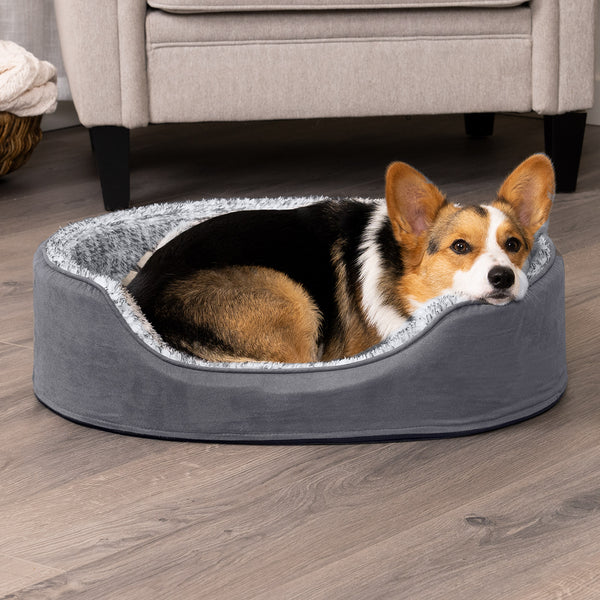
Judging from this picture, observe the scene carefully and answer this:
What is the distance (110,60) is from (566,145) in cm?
152

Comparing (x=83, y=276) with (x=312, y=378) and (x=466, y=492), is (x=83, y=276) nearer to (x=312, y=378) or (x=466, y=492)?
(x=312, y=378)

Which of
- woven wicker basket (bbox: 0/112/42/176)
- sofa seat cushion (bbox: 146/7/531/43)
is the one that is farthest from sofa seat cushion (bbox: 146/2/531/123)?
woven wicker basket (bbox: 0/112/42/176)

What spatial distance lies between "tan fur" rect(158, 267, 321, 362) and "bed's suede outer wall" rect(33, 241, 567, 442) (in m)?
0.12

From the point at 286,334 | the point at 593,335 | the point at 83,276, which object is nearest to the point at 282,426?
the point at 286,334

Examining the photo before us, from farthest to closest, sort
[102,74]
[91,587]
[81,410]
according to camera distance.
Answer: [102,74] → [81,410] → [91,587]

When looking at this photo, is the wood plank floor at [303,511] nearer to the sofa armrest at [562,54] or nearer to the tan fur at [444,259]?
the tan fur at [444,259]

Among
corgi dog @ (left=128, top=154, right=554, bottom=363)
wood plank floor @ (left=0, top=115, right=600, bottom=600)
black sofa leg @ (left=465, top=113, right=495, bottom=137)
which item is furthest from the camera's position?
black sofa leg @ (left=465, top=113, right=495, bottom=137)

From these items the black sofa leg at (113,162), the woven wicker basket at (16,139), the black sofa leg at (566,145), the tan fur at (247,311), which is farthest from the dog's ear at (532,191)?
the woven wicker basket at (16,139)

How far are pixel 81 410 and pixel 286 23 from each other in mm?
1698

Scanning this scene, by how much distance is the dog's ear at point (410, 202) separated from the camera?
1.74 metres

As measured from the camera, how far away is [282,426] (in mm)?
1573

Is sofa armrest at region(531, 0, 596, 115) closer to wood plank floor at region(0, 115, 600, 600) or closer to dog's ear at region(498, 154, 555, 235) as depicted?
wood plank floor at region(0, 115, 600, 600)

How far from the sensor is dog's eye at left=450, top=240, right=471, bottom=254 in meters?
1.70

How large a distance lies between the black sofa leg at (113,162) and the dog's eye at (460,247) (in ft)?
5.28
